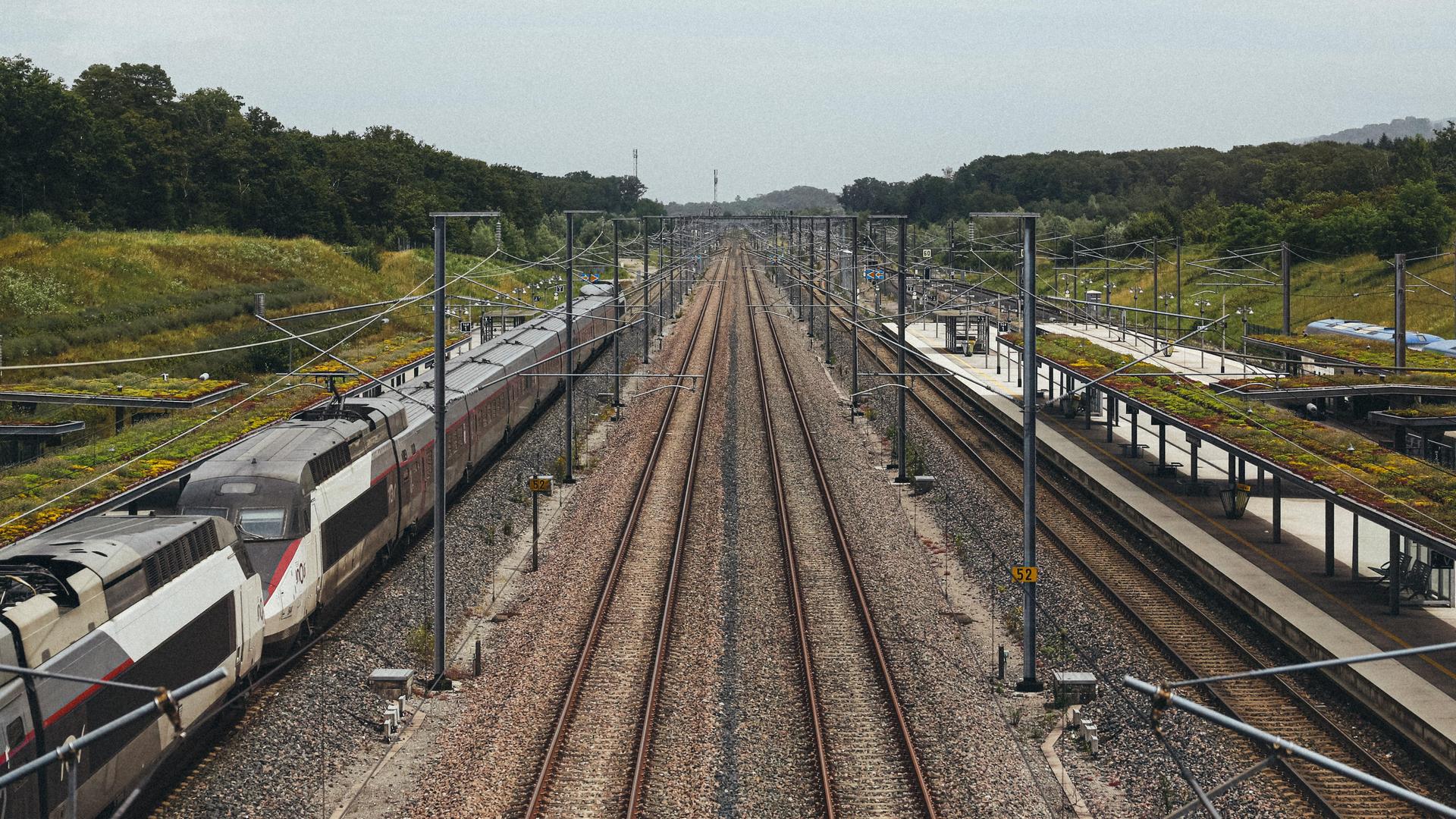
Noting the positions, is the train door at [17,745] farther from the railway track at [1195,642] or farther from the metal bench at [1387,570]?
the metal bench at [1387,570]

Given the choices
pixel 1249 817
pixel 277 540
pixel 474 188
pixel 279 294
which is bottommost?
pixel 1249 817

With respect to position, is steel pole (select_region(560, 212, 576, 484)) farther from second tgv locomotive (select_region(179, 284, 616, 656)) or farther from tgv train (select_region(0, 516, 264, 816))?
tgv train (select_region(0, 516, 264, 816))

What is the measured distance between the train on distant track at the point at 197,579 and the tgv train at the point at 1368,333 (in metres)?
39.9

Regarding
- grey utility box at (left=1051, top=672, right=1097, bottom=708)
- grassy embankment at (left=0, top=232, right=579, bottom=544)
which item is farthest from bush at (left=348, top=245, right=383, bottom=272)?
grey utility box at (left=1051, top=672, right=1097, bottom=708)

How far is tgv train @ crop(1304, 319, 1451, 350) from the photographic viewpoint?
52719mm

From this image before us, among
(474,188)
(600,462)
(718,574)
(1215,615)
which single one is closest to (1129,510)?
(1215,615)

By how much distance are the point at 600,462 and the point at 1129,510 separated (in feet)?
54.7

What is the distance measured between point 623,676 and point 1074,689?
7369 millimetres

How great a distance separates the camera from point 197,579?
16.1 meters

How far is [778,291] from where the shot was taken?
113 meters

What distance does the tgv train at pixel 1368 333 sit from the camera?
2076 inches

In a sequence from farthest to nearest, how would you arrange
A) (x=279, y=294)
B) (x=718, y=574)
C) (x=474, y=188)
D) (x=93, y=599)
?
(x=474, y=188), (x=279, y=294), (x=718, y=574), (x=93, y=599)

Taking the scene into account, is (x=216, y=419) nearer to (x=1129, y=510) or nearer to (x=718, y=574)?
(x=718, y=574)

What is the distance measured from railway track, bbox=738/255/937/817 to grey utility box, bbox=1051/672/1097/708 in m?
2.61
